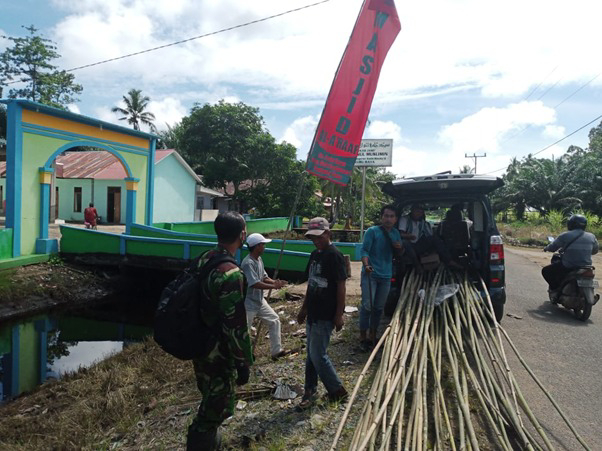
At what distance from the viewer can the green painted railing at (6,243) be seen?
37.0 feet

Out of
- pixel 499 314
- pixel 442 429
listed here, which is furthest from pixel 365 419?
pixel 499 314

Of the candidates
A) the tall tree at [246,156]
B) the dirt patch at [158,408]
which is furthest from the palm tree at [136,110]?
the dirt patch at [158,408]

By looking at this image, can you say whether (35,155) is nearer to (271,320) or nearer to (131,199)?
(131,199)

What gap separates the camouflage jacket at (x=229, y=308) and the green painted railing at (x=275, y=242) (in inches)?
314

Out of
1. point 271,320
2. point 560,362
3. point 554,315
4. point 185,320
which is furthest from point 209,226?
point 185,320

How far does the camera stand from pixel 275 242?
1240 cm

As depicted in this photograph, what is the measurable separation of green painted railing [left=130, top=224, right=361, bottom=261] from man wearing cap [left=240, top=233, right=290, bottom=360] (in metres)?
5.50

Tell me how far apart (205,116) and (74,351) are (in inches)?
873

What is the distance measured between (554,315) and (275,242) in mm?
7347

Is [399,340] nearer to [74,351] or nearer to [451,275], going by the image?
[451,275]

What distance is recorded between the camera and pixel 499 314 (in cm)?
554

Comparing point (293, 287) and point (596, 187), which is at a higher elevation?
point (596, 187)

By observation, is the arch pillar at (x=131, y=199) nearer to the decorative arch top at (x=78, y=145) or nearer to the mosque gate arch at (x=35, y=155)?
the decorative arch top at (x=78, y=145)

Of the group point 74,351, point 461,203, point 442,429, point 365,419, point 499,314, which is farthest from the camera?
point 74,351
